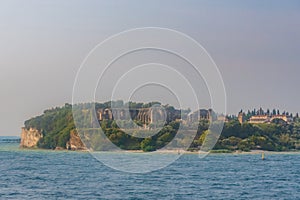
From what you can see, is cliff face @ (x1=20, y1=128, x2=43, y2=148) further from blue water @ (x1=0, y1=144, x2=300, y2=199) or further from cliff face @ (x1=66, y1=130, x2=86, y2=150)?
blue water @ (x1=0, y1=144, x2=300, y2=199)

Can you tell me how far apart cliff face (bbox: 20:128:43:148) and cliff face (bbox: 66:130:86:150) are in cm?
1560

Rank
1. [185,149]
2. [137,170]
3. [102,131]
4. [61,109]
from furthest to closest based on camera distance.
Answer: [61,109], [185,149], [102,131], [137,170]

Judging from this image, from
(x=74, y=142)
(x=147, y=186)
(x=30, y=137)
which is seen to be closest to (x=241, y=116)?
(x=74, y=142)

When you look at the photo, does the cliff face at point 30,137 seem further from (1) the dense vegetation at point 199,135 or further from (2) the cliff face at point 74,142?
(2) the cliff face at point 74,142

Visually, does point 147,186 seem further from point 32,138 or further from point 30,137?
point 30,137

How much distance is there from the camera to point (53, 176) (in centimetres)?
5394

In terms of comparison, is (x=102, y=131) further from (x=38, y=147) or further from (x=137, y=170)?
(x=38, y=147)

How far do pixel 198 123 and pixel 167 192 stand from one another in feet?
176

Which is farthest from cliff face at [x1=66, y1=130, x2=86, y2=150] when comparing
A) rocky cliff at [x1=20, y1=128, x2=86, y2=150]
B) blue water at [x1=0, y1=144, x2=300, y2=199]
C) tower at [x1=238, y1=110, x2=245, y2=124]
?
blue water at [x1=0, y1=144, x2=300, y2=199]

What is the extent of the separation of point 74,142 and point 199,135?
110 feet

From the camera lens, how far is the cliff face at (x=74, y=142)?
130125mm

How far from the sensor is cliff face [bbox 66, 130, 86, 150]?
427ft

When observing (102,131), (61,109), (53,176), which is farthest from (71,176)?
(61,109)

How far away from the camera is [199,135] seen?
347ft
